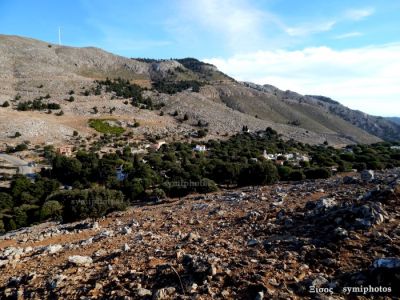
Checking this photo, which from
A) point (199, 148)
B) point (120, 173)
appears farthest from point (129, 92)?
point (120, 173)

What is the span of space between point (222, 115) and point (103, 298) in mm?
101342

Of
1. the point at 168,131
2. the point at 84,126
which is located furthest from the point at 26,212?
the point at 168,131

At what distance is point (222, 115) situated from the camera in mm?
108312

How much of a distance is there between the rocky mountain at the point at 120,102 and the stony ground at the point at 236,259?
61824mm

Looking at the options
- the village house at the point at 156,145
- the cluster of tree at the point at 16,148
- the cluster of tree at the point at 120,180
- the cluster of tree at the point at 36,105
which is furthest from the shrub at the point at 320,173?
the cluster of tree at the point at 36,105

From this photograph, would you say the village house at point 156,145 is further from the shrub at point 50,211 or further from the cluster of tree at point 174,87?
the cluster of tree at point 174,87

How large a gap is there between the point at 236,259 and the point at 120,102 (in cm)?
9679

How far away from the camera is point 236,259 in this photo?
9102mm

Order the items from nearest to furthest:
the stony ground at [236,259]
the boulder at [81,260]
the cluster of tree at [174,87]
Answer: the stony ground at [236,259] → the boulder at [81,260] → the cluster of tree at [174,87]

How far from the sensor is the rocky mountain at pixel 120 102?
8064cm

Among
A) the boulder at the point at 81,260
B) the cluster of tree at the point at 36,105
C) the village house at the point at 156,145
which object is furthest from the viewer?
the cluster of tree at the point at 36,105

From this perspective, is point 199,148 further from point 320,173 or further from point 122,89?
point 122,89

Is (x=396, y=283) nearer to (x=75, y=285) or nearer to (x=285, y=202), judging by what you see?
(x=75, y=285)

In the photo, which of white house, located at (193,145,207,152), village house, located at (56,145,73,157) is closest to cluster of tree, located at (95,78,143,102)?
white house, located at (193,145,207,152)
